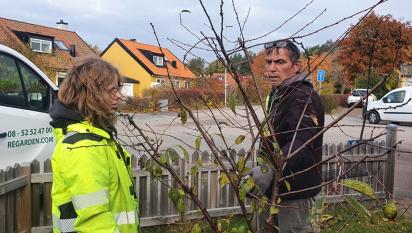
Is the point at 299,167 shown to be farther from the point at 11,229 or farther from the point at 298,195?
the point at 11,229

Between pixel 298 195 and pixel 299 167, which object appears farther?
pixel 298 195

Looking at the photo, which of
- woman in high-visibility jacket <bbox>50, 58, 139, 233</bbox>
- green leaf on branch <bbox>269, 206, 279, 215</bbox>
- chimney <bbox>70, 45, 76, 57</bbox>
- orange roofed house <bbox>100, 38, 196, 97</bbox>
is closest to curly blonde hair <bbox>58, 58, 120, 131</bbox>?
woman in high-visibility jacket <bbox>50, 58, 139, 233</bbox>

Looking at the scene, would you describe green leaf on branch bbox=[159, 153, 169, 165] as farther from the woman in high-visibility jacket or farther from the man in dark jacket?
the man in dark jacket

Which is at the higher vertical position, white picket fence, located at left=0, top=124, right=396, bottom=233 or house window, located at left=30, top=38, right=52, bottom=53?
house window, located at left=30, top=38, right=52, bottom=53

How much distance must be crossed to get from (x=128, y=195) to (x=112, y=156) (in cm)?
22

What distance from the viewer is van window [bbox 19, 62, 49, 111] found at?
4.83 metres

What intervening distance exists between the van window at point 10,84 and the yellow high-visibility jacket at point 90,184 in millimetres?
2637

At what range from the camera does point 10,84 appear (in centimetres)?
Result: 466

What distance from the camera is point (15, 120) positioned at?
174 inches

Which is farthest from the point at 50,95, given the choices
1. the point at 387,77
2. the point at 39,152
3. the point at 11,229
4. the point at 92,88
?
the point at 387,77

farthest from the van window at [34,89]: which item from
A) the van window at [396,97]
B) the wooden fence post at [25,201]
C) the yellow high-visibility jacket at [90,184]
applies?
the van window at [396,97]

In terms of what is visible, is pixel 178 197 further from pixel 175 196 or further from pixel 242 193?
pixel 242 193

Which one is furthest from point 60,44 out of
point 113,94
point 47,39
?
point 113,94

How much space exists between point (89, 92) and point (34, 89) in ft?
9.96
